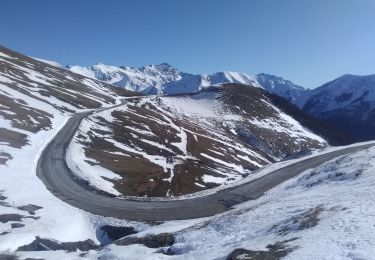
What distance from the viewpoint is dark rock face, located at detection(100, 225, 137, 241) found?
42.5 metres

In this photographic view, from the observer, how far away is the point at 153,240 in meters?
35.1

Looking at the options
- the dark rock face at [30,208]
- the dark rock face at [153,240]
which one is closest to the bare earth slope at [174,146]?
the dark rock face at [30,208]

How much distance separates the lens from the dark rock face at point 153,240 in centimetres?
3375

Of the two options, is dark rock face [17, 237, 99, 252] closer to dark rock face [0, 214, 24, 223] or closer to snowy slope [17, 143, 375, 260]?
snowy slope [17, 143, 375, 260]

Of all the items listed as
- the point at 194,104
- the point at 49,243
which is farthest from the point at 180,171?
the point at 194,104

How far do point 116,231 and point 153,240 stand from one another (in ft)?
30.0

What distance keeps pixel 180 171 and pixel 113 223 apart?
33044 mm

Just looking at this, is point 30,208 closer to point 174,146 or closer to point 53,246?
point 53,246

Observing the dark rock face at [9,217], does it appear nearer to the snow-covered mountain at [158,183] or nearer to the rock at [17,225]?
the snow-covered mountain at [158,183]

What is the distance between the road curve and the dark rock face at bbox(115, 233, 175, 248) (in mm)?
10064

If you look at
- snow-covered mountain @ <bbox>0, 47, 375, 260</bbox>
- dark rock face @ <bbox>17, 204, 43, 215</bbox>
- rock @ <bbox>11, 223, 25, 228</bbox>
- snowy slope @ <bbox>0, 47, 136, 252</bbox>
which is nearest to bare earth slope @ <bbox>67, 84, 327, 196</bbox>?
snow-covered mountain @ <bbox>0, 47, 375, 260</bbox>

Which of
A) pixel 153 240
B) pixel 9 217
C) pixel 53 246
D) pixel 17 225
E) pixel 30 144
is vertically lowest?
pixel 153 240

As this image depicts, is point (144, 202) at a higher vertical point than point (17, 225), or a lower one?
lower

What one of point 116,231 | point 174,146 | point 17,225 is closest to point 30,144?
point 174,146
